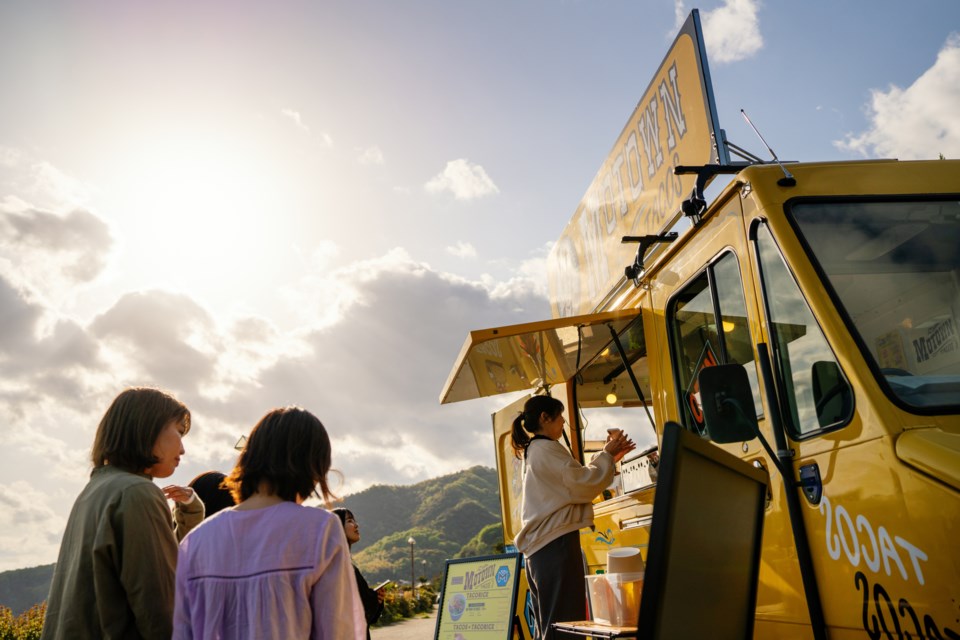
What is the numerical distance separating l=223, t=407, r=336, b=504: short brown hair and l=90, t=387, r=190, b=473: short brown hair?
20.6 inches

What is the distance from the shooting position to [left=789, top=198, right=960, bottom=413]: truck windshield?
2584mm

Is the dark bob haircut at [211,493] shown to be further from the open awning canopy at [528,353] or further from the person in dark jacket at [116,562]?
the open awning canopy at [528,353]

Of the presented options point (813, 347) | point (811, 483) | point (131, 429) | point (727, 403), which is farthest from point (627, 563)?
point (131, 429)

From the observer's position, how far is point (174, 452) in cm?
289

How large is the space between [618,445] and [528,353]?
3.20ft

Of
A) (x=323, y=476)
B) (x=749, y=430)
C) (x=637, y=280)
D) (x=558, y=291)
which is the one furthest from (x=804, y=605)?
(x=558, y=291)

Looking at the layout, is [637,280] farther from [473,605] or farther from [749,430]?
[473,605]

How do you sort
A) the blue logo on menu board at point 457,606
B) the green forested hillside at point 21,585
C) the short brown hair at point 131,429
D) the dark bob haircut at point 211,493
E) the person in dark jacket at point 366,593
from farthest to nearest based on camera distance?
the green forested hillside at point 21,585
the blue logo on menu board at point 457,606
the dark bob haircut at point 211,493
the person in dark jacket at point 366,593
the short brown hair at point 131,429

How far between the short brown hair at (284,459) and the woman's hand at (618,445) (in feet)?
7.23

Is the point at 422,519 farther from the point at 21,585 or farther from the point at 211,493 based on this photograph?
the point at 211,493

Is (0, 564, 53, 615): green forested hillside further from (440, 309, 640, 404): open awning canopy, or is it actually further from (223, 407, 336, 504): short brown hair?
(223, 407, 336, 504): short brown hair

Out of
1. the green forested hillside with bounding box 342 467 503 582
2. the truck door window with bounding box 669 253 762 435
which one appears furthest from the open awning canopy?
the green forested hillside with bounding box 342 467 503 582

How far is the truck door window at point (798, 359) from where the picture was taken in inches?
95.4

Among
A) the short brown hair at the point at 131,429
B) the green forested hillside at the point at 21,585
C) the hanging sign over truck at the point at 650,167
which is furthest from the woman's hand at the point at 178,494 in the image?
the green forested hillside at the point at 21,585
